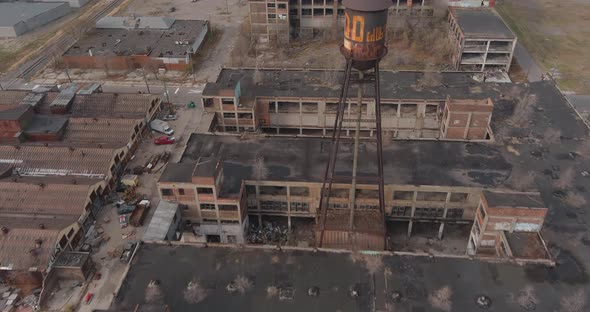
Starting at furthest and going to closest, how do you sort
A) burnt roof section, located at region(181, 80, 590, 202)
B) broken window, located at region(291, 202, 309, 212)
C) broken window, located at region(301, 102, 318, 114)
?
1. broken window, located at region(301, 102, 318, 114)
2. broken window, located at region(291, 202, 309, 212)
3. burnt roof section, located at region(181, 80, 590, 202)

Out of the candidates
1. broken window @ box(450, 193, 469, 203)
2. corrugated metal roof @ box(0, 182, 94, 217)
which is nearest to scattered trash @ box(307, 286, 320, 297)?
broken window @ box(450, 193, 469, 203)

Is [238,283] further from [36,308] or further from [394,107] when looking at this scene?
[394,107]

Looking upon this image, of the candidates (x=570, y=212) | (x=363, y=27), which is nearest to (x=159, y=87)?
(x=363, y=27)

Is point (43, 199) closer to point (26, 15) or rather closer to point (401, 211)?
point (401, 211)

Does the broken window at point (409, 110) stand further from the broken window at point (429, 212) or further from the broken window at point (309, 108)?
the broken window at point (429, 212)

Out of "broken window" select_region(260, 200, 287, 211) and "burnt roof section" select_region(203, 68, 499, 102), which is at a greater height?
"burnt roof section" select_region(203, 68, 499, 102)

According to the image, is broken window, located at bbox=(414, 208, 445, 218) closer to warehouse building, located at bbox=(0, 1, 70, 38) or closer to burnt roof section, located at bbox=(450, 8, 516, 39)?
burnt roof section, located at bbox=(450, 8, 516, 39)
